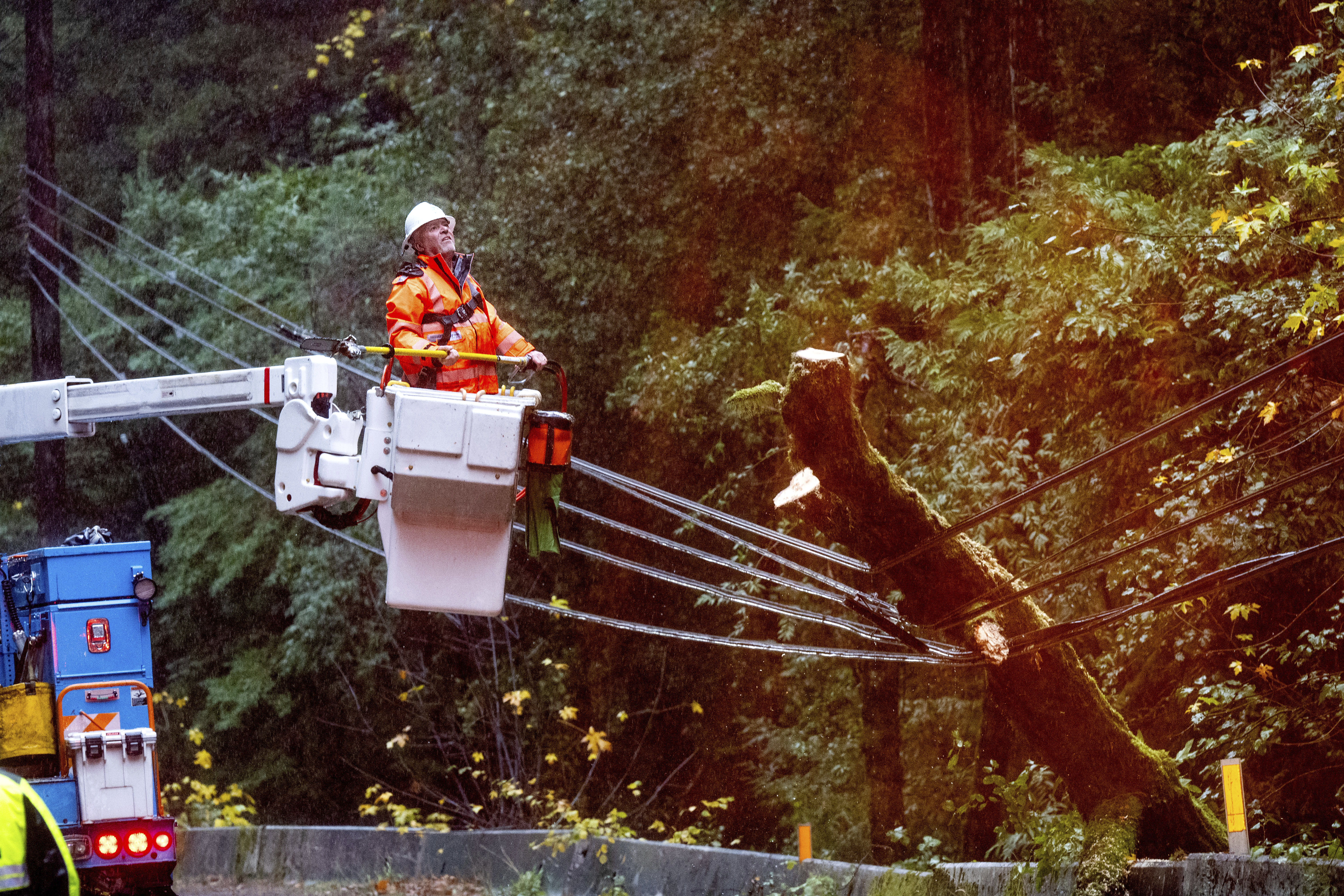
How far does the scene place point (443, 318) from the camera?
6.85 meters

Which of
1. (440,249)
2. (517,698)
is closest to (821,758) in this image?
(517,698)

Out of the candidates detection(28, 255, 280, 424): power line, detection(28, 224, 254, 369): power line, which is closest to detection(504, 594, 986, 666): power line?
detection(28, 255, 280, 424): power line

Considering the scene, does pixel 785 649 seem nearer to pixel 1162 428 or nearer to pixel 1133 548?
pixel 1133 548

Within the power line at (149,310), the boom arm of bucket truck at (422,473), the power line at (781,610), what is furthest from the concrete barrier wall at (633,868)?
the power line at (149,310)

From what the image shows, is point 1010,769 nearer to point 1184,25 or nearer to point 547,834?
point 547,834

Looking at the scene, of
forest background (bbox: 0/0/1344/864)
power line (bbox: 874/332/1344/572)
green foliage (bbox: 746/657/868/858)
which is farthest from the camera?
green foliage (bbox: 746/657/868/858)

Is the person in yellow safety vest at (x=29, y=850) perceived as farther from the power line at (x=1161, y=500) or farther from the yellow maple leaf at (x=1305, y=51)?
the yellow maple leaf at (x=1305, y=51)

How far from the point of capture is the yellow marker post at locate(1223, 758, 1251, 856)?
6828mm

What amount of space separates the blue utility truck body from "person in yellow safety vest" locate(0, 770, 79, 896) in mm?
3284

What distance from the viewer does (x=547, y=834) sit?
12.6 m

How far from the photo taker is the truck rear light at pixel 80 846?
700 centimetres

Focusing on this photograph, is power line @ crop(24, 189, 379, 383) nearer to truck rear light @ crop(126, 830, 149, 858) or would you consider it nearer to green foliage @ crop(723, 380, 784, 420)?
green foliage @ crop(723, 380, 784, 420)

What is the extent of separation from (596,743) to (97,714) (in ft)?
25.7

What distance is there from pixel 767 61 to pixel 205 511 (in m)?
10.2
